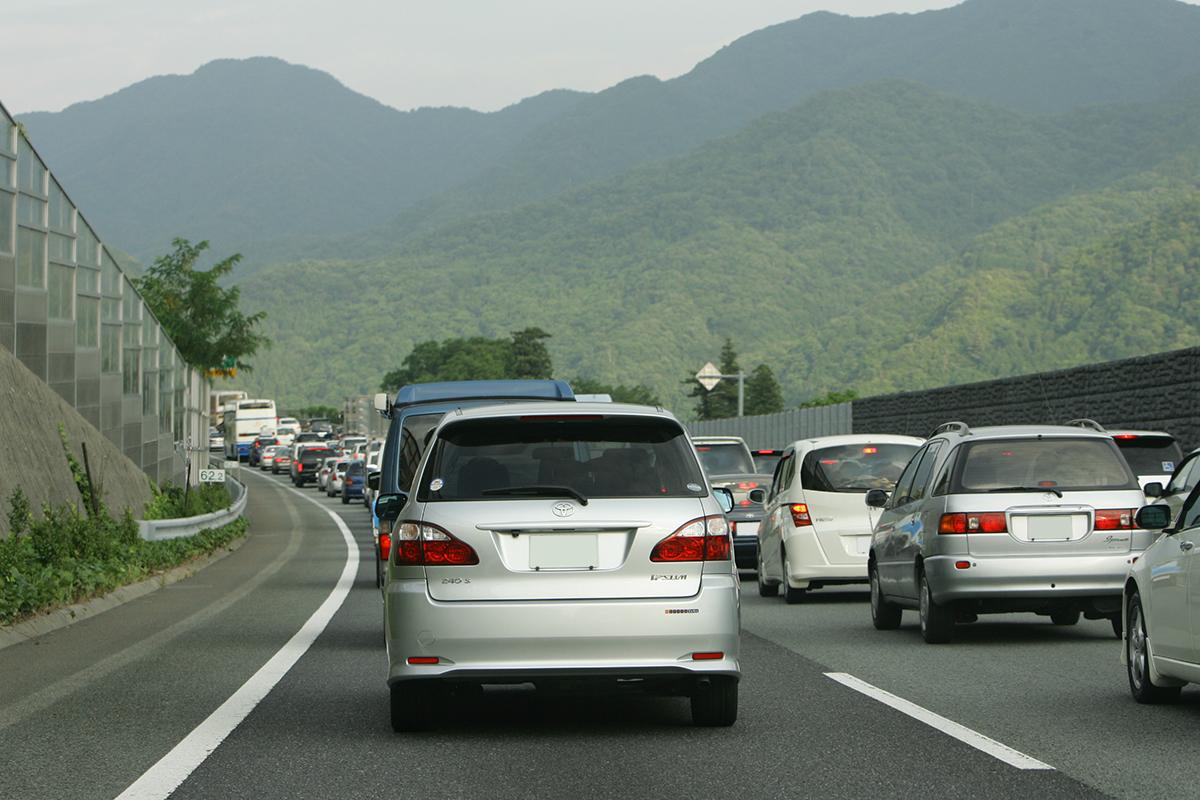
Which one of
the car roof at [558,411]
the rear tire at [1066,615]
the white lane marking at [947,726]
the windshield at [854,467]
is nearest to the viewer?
the white lane marking at [947,726]

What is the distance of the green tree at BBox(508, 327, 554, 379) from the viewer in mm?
194125

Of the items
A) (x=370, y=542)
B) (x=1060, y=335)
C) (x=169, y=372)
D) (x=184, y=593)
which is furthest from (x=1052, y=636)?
(x=1060, y=335)

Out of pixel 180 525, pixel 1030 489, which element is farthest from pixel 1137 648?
pixel 180 525

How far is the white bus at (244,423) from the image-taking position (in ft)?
370

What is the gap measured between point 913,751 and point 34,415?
22002 mm

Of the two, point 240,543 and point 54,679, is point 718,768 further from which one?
point 240,543

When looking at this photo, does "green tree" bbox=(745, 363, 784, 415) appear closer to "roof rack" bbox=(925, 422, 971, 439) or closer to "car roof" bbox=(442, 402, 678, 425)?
"roof rack" bbox=(925, 422, 971, 439)

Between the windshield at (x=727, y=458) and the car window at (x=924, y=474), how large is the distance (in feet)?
31.3

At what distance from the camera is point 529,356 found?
634 feet

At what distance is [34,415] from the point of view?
27.9 metres

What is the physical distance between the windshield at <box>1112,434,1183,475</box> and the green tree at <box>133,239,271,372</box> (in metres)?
53.3

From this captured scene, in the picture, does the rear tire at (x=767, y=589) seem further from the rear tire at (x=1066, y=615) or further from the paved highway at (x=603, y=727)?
the rear tire at (x=1066, y=615)

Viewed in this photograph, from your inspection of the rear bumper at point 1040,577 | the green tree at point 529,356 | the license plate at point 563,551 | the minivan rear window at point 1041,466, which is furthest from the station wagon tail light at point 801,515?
the green tree at point 529,356

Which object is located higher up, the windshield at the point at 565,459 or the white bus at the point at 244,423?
the windshield at the point at 565,459
